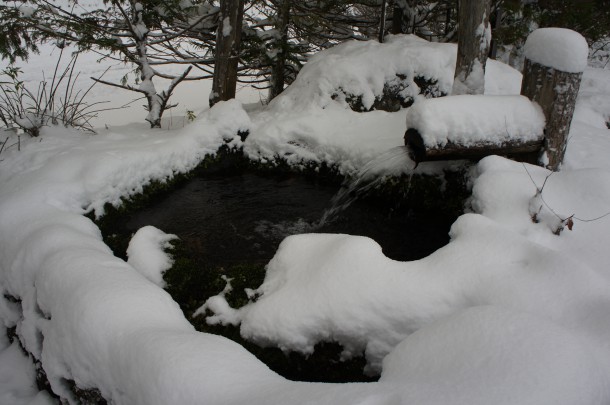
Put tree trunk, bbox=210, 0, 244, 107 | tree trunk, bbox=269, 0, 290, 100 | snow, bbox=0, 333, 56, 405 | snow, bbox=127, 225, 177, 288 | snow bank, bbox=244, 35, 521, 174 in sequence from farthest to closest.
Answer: tree trunk, bbox=269, 0, 290, 100, tree trunk, bbox=210, 0, 244, 107, snow bank, bbox=244, 35, 521, 174, snow, bbox=127, 225, 177, 288, snow, bbox=0, 333, 56, 405

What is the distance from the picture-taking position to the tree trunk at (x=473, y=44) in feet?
13.6

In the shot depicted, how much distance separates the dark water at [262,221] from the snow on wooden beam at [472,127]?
0.78 meters

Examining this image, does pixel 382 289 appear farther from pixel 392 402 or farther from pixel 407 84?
pixel 407 84

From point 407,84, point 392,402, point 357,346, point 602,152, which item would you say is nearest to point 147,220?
point 357,346

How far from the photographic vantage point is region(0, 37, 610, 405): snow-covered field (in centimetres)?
158

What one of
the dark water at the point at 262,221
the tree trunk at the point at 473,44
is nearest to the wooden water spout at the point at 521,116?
the tree trunk at the point at 473,44

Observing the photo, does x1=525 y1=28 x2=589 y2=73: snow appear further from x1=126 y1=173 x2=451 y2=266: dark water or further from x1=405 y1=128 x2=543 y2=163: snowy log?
x1=126 y1=173 x2=451 y2=266: dark water

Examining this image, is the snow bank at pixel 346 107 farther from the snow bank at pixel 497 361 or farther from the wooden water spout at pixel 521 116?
the snow bank at pixel 497 361

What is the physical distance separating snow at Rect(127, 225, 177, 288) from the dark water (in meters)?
0.32

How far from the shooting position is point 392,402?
4.65 feet

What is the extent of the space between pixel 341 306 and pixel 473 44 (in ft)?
11.3

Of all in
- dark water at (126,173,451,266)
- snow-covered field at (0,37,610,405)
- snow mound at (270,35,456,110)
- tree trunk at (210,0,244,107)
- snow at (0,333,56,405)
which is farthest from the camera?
tree trunk at (210,0,244,107)

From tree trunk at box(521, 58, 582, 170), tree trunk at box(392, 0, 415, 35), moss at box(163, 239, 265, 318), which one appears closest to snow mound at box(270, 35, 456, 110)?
tree trunk at box(521, 58, 582, 170)

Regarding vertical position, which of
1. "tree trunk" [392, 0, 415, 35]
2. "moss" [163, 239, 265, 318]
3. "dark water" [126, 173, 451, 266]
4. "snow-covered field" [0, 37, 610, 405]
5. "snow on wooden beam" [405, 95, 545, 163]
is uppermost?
"tree trunk" [392, 0, 415, 35]
